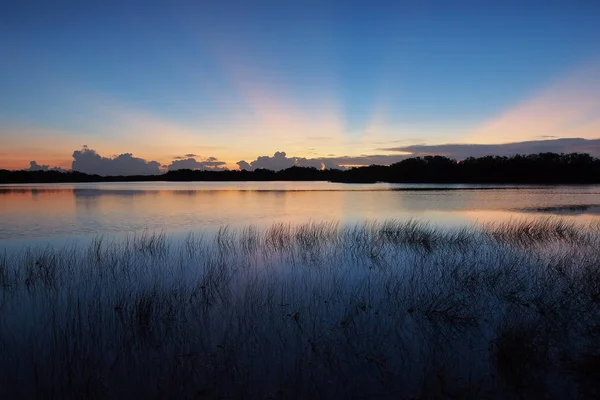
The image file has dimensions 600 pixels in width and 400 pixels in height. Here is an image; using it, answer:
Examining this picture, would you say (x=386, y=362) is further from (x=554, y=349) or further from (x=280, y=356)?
(x=554, y=349)

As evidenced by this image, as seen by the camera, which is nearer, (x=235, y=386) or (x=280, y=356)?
(x=235, y=386)

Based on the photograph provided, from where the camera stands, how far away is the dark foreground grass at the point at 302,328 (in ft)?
16.8

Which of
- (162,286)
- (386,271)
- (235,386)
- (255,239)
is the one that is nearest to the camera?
(235,386)

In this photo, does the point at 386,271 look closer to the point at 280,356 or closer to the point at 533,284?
the point at 533,284

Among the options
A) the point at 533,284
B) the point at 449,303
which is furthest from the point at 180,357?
the point at 533,284

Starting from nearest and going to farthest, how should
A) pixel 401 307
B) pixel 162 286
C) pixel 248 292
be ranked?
pixel 401 307 < pixel 248 292 < pixel 162 286

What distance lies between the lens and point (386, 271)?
11820mm

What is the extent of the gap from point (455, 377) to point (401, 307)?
9.62ft

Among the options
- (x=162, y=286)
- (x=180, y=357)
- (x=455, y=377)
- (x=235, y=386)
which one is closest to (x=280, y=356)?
(x=235, y=386)

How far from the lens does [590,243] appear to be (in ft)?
51.6

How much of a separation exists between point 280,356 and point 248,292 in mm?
3558

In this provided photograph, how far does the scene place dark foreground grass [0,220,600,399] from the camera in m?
5.13

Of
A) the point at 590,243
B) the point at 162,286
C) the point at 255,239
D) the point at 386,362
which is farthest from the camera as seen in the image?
the point at 255,239

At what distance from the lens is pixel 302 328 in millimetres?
7059
